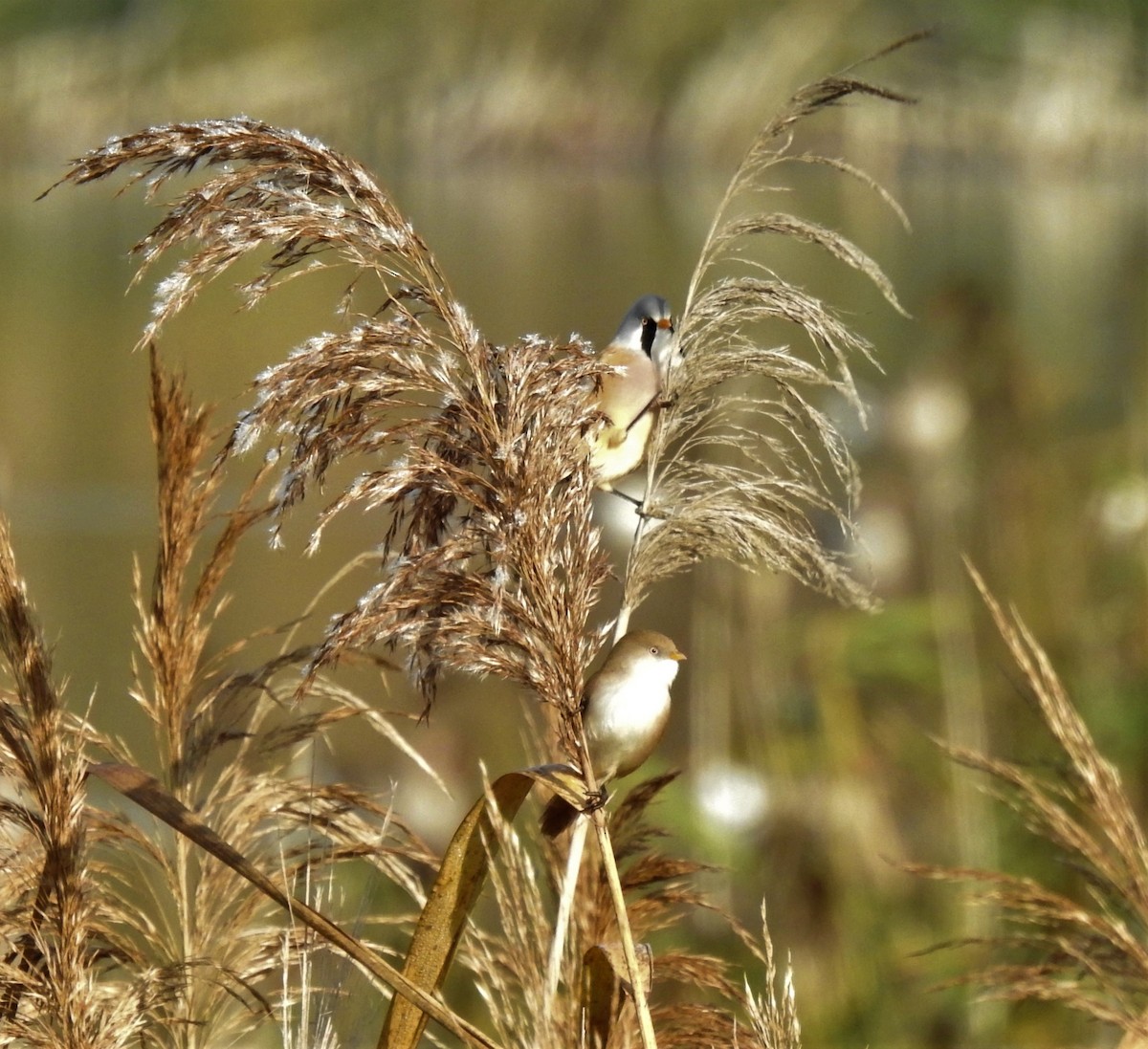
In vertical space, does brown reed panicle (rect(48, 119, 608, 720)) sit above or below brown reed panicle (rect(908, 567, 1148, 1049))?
above

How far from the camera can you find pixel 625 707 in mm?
1018

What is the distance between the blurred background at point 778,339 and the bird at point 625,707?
151 mm

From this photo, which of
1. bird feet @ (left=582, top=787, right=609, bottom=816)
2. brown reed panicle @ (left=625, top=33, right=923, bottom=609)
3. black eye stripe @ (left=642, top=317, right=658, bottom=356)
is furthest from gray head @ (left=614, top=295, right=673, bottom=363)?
bird feet @ (left=582, top=787, right=609, bottom=816)

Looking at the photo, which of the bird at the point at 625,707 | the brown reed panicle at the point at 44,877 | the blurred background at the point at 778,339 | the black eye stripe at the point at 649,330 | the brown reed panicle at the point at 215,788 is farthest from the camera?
the blurred background at the point at 778,339

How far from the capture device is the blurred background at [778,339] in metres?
2.98

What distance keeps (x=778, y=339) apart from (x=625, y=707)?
6.79 meters

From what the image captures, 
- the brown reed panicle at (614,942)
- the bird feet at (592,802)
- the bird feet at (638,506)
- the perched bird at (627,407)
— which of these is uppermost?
the perched bird at (627,407)

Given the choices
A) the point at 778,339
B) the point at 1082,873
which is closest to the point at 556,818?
the point at 1082,873

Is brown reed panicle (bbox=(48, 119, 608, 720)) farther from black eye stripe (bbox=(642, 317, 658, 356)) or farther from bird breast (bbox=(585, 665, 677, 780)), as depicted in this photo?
black eye stripe (bbox=(642, 317, 658, 356))

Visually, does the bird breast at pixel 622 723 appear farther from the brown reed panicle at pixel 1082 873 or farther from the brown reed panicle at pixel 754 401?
the brown reed panicle at pixel 1082 873

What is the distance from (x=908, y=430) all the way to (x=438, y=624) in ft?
7.53

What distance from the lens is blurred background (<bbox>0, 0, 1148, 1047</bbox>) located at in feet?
9.77

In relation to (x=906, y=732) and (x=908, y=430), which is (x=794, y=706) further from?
(x=908, y=430)

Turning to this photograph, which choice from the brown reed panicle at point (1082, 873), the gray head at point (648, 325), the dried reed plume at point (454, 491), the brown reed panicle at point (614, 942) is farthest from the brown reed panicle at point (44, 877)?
the brown reed panicle at point (1082, 873)
